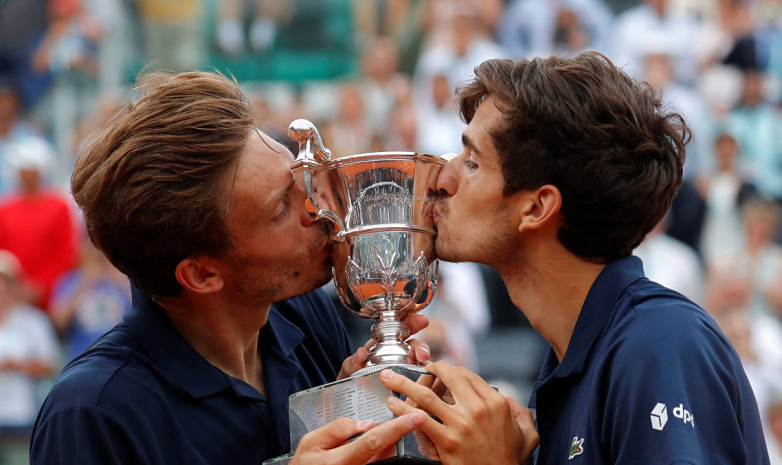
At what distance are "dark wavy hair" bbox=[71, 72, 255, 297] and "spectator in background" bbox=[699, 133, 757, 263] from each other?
6723 mm

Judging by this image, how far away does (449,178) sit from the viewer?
10.7 ft

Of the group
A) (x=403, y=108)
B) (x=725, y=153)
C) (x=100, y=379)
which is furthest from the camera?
(x=403, y=108)

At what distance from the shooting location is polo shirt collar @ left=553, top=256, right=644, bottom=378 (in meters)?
2.88

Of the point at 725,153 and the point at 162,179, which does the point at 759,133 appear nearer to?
the point at 725,153

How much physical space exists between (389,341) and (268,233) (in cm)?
50

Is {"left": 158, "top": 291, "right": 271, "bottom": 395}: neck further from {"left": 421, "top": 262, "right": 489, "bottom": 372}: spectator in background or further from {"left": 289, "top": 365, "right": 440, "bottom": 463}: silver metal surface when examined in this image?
{"left": 421, "top": 262, "right": 489, "bottom": 372}: spectator in background

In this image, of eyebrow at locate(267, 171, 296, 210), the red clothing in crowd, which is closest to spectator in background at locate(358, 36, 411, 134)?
the red clothing in crowd

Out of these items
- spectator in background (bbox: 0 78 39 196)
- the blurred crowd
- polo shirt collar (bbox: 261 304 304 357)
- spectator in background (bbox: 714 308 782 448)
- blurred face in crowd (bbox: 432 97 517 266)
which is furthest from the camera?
spectator in background (bbox: 0 78 39 196)

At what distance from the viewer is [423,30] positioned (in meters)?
11.8

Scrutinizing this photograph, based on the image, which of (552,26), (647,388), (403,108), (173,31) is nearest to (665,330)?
(647,388)

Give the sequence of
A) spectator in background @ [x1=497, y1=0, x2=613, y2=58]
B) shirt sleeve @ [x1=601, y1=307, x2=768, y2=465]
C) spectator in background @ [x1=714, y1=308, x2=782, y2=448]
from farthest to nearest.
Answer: spectator in background @ [x1=497, y1=0, x2=613, y2=58], spectator in background @ [x1=714, y1=308, x2=782, y2=448], shirt sleeve @ [x1=601, y1=307, x2=768, y2=465]

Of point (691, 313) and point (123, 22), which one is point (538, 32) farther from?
point (691, 313)

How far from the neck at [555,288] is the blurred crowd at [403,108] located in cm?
412

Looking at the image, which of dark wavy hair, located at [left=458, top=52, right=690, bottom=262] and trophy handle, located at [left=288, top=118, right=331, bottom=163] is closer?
dark wavy hair, located at [left=458, top=52, right=690, bottom=262]
